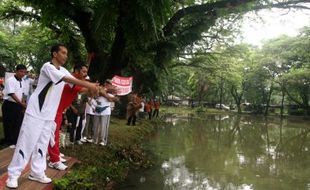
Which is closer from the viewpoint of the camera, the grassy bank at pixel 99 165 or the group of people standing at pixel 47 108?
the group of people standing at pixel 47 108

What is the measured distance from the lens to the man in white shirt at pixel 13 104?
744 cm

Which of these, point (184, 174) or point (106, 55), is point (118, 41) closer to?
point (106, 55)

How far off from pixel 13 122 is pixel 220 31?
13.6 m

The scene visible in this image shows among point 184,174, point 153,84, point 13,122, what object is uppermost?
point 153,84

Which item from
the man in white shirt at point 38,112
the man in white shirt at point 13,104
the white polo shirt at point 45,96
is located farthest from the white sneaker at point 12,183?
the man in white shirt at point 13,104

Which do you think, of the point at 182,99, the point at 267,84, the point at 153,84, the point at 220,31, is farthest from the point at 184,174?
the point at 182,99

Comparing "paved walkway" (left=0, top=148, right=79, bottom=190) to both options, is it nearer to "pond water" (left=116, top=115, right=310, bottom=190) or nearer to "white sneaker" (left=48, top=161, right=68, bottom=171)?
"white sneaker" (left=48, top=161, right=68, bottom=171)

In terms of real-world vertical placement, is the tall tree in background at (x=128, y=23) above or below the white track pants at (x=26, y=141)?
above

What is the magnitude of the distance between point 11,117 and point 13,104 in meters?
0.27

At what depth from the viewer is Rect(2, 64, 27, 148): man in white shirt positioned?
744 centimetres

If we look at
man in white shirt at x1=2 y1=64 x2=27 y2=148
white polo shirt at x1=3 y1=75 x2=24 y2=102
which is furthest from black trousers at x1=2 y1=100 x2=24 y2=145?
white polo shirt at x1=3 y1=75 x2=24 y2=102

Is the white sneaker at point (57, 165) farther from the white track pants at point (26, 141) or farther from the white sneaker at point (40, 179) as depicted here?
the white track pants at point (26, 141)

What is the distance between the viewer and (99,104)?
10.2 metres

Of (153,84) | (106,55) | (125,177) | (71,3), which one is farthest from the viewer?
(153,84)
